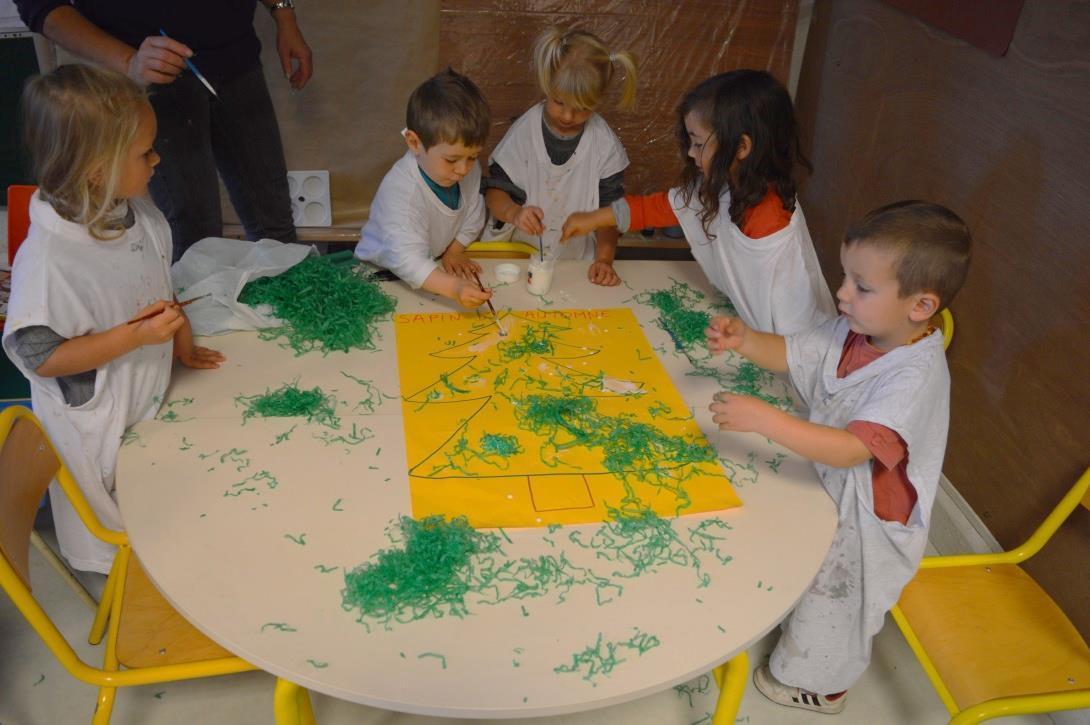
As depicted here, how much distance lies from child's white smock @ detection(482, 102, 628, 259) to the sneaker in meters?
1.39

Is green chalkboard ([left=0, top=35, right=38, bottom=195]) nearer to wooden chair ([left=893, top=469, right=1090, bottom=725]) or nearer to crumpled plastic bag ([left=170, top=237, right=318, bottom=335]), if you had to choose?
crumpled plastic bag ([left=170, top=237, right=318, bottom=335])

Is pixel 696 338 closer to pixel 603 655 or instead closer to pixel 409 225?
pixel 409 225

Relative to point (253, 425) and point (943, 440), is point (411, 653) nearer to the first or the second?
point (253, 425)

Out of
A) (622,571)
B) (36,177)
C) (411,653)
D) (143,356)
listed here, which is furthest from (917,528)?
(36,177)

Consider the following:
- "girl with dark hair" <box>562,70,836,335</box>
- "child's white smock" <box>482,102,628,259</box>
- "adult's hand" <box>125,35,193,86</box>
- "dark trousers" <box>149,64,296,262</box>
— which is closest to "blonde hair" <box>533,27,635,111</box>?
"child's white smock" <box>482,102,628,259</box>

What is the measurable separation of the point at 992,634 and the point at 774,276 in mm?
941

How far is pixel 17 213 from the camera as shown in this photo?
1.96 meters

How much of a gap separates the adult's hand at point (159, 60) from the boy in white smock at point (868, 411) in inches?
63.7

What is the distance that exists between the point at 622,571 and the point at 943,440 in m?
0.75

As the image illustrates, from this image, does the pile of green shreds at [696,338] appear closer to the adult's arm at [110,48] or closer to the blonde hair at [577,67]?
the blonde hair at [577,67]

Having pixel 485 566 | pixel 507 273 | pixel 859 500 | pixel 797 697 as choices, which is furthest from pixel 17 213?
pixel 797 697

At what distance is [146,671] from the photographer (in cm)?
140

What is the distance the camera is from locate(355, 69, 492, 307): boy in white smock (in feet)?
6.60

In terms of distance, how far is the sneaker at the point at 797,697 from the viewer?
2.01 meters
